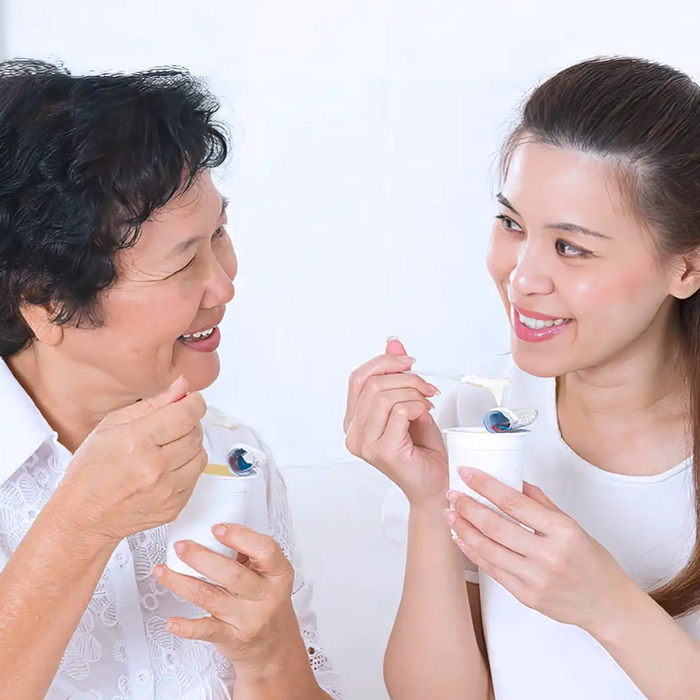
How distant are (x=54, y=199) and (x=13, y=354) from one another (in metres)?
0.29

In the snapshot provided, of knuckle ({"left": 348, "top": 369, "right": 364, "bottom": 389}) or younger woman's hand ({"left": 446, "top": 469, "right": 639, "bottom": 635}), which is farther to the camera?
knuckle ({"left": 348, "top": 369, "right": 364, "bottom": 389})

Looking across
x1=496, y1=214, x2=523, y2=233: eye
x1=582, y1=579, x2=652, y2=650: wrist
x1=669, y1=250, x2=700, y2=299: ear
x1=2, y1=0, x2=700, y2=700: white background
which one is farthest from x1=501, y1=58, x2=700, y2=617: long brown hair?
x1=2, y1=0, x2=700, y2=700: white background

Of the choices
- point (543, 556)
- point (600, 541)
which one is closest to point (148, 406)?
point (543, 556)

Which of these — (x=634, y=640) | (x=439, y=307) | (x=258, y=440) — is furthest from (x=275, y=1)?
(x=634, y=640)

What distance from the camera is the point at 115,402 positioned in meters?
1.47

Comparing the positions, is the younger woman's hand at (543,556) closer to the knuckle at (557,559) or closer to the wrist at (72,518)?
the knuckle at (557,559)

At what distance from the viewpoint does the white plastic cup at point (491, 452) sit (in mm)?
1252

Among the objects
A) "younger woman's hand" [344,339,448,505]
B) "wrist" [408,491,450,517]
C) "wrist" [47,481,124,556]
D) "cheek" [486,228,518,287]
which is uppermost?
"cheek" [486,228,518,287]

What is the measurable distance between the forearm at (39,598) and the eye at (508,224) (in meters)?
0.79

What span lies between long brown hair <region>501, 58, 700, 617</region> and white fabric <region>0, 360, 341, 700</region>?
0.71 meters

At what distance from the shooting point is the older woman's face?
136 centimetres

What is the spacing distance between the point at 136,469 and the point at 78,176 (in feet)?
1.31

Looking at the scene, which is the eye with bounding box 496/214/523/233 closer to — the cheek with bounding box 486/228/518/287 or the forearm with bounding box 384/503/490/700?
the cheek with bounding box 486/228/518/287

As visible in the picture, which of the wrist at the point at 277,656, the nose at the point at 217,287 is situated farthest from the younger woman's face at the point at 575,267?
the wrist at the point at 277,656
